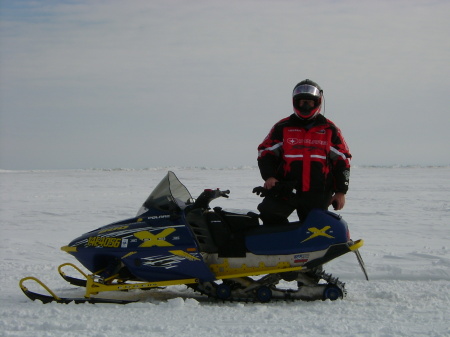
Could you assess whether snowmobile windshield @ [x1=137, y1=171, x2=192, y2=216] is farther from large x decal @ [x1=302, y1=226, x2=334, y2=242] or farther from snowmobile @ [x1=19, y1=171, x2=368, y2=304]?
large x decal @ [x1=302, y1=226, x2=334, y2=242]

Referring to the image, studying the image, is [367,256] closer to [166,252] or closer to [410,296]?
[410,296]

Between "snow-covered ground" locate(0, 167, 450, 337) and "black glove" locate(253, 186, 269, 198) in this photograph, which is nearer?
"snow-covered ground" locate(0, 167, 450, 337)

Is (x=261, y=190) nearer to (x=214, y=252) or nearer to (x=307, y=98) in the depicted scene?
(x=214, y=252)

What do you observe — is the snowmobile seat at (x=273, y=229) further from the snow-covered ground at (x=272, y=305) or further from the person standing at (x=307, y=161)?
the snow-covered ground at (x=272, y=305)

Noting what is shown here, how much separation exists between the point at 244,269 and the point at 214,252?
0.86 ft

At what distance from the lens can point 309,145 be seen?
4.54 meters

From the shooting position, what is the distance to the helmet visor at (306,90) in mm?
4566

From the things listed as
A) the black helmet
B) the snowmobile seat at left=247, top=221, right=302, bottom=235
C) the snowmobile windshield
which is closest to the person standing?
the black helmet

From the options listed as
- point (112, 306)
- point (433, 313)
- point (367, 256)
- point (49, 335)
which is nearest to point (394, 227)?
point (367, 256)

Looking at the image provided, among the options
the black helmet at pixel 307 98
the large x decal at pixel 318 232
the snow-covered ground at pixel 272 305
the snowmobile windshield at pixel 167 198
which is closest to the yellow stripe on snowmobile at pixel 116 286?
the snow-covered ground at pixel 272 305

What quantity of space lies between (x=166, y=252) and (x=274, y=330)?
1.23 m

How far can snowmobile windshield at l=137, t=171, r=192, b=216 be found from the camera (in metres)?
4.52

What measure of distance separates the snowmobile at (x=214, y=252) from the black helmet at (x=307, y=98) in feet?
2.51

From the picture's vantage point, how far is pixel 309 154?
4539mm
